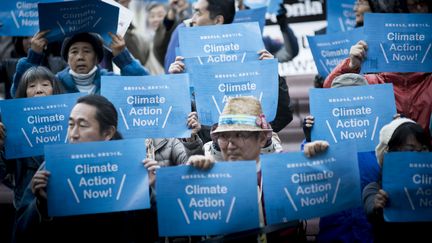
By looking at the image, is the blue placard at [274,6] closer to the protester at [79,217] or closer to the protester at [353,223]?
the protester at [353,223]

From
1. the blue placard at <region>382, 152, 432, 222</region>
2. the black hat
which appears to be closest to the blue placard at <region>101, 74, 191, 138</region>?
the black hat

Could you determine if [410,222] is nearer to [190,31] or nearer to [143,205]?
[143,205]

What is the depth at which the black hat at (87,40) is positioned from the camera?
8211 millimetres

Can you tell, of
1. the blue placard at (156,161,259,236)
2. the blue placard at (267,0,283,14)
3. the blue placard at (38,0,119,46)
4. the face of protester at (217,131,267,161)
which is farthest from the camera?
the blue placard at (267,0,283,14)

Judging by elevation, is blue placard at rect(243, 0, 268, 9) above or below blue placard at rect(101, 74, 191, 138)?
above

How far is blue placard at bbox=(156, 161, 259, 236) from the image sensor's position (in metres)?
6.05

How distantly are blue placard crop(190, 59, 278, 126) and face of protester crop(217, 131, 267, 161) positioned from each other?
93 centimetres

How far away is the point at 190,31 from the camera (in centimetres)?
791

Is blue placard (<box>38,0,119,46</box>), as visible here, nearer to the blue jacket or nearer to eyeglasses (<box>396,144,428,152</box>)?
the blue jacket

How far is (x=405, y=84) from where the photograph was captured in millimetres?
8070

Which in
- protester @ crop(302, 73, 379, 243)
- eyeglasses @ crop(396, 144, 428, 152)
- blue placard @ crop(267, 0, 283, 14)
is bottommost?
protester @ crop(302, 73, 379, 243)

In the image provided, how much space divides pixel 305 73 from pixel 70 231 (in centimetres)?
585

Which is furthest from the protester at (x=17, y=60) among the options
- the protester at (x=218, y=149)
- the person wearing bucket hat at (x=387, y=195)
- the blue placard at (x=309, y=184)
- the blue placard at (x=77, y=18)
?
the person wearing bucket hat at (x=387, y=195)

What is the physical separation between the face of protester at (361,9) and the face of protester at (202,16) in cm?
134
